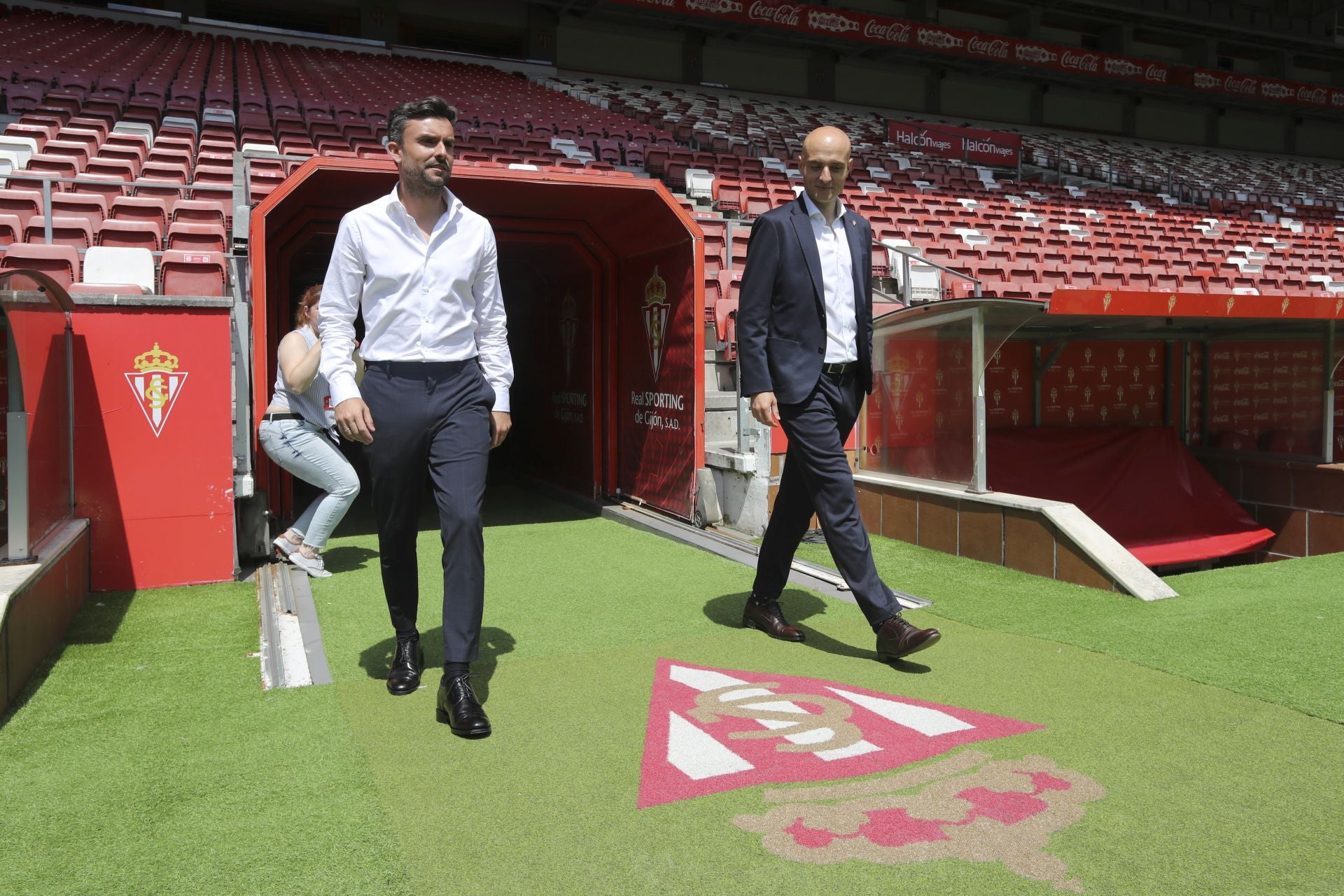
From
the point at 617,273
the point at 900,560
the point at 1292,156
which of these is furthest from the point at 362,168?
the point at 1292,156

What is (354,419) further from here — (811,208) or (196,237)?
(196,237)

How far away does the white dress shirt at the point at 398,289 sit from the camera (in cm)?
279

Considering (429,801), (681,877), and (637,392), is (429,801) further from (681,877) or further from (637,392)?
(637,392)

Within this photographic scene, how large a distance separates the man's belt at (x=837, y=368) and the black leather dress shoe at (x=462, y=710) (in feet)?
5.30

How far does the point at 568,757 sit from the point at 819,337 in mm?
1673

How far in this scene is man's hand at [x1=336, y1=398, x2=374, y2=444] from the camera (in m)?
2.66

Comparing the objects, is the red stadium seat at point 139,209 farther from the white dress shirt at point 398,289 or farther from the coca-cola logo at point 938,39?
the coca-cola logo at point 938,39

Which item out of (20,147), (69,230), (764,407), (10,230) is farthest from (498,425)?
(20,147)

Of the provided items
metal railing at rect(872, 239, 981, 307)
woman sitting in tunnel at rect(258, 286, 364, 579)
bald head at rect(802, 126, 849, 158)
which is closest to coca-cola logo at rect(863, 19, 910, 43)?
metal railing at rect(872, 239, 981, 307)

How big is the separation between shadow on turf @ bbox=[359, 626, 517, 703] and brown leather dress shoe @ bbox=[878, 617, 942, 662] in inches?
51.1

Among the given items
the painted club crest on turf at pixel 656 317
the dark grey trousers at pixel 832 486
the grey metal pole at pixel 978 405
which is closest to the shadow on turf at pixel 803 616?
the dark grey trousers at pixel 832 486

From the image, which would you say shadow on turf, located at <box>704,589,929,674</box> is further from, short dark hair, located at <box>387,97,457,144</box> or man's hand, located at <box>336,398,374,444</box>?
short dark hair, located at <box>387,97,457,144</box>

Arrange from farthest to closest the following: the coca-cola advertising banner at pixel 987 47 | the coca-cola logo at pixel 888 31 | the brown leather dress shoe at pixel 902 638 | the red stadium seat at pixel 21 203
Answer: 1. the coca-cola logo at pixel 888 31
2. the coca-cola advertising banner at pixel 987 47
3. the red stadium seat at pixel 21 203
4. the brown leather dress shoe at pixel 902 638

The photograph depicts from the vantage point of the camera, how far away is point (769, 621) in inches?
143
